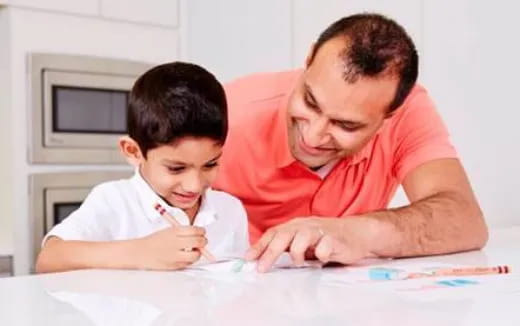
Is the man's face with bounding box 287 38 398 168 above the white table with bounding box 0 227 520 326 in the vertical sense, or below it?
above

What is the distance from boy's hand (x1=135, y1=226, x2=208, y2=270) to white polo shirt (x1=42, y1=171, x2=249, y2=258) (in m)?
0.18

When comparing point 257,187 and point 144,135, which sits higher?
point 144,135

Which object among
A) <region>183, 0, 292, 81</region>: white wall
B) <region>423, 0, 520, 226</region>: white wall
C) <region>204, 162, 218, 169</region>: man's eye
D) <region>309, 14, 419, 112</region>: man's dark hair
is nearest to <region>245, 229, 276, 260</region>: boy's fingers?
<region>204, 162, 218, 169</region>: man's eye

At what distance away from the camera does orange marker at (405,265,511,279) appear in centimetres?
91

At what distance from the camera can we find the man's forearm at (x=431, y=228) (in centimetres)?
112

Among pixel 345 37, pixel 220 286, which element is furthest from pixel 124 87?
pixel 220 286

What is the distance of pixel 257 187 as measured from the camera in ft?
4.66

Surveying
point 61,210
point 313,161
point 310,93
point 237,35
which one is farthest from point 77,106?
point 310,93

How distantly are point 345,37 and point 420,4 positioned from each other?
881mm

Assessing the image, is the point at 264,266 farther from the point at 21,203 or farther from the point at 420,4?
the point at 21,203

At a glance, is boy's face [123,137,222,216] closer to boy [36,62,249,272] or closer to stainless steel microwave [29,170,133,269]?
boy [36,62,249,272]

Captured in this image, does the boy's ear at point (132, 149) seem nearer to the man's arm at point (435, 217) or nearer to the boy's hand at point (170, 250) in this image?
the boy's hand at point (170, 250)

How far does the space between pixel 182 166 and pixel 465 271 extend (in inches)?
18.1

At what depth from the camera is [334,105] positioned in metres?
1.20
